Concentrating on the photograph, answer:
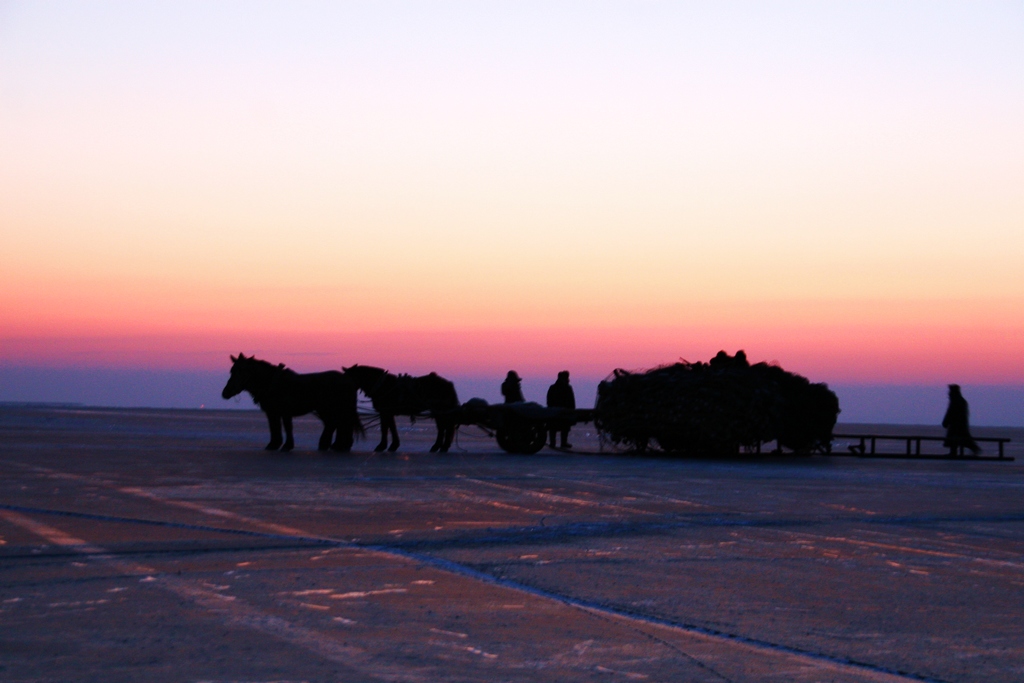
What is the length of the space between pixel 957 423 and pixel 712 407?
8.15m

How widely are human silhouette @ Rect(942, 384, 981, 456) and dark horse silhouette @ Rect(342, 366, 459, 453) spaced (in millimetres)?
12826

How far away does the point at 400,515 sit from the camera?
11.8 m

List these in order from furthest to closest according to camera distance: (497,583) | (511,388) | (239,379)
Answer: (511,388)
(239,379)
(497,583)

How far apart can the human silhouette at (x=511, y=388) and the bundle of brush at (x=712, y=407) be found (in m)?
2.63

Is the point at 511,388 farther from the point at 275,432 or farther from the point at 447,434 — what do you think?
the point at 275,432

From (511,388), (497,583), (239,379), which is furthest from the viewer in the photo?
(511,388)

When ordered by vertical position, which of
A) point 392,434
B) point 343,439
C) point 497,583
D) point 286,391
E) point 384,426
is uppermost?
point 286,391

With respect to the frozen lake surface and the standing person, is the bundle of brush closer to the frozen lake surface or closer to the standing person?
the standing person

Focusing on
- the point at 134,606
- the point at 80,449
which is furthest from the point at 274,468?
the point at 134,606

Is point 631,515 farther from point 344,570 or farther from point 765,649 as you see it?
point 765,649

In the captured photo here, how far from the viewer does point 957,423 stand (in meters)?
29.4

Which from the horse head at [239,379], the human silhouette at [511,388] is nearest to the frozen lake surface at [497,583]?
the horse head at [239,379]

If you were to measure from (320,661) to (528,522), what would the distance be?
235 inches

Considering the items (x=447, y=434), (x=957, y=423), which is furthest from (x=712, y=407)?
(x=957, y=423)
